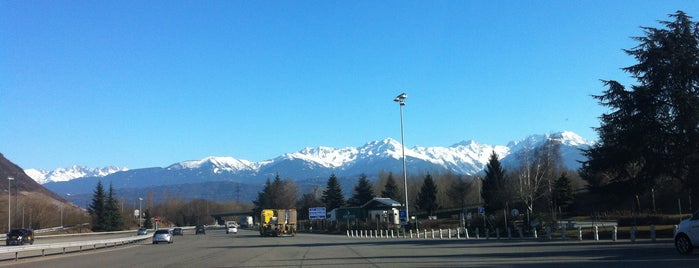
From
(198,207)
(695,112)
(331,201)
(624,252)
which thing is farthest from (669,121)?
(198,207)

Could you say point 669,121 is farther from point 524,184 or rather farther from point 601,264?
point 524,184

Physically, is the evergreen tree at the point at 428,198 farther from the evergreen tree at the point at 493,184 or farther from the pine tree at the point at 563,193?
the pine tree at the point at 563,193

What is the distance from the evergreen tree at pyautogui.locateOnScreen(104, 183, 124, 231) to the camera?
110 meters

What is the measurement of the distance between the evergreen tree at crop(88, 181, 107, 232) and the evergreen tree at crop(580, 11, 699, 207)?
95.8 m

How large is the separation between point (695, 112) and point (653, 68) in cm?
376

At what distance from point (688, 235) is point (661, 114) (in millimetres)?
17774

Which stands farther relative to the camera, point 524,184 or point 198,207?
point 198,207

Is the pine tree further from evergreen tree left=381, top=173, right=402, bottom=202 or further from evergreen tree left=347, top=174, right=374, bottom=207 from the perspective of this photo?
evergreen tree left=347, top=174, right=374, bottom=207

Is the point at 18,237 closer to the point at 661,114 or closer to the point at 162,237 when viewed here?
the point at 162,237

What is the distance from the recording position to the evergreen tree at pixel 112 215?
363ft

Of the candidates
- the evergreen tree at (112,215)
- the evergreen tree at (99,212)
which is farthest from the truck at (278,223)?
the evergreen tree at (112,215)

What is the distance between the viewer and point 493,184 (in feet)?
289

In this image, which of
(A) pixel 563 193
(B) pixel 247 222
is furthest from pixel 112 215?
(A) pixel 563 193

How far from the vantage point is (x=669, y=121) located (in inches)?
1366
